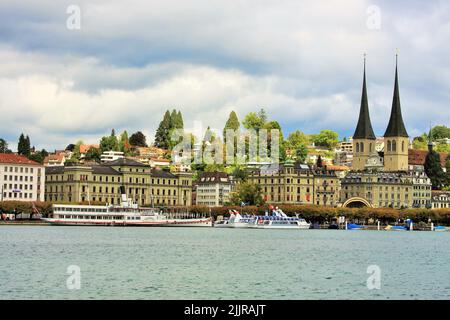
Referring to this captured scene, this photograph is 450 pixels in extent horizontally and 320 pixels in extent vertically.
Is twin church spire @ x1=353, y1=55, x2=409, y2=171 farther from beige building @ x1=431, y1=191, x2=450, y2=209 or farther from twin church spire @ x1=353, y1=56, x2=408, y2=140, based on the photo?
beige building @ x1=431, y1=191, x2=450, y2=209

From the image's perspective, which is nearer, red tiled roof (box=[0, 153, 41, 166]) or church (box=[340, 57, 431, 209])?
red tiled roof (box=[0, 153, 41, 166])

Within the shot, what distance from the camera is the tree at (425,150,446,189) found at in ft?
625

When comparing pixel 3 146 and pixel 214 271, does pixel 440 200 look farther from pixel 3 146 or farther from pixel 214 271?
pixel 214 271

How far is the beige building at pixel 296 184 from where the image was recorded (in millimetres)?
165025

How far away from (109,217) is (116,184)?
29.9m

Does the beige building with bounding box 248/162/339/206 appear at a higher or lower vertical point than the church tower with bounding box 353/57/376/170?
lower

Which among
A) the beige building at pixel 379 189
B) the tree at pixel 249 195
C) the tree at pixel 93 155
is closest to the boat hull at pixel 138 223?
the tree at pixel 249 195

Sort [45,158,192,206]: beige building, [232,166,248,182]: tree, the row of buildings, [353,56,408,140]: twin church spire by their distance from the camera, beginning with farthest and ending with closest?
[353,56,408,140]: twin church spire
[232,166,248,182]: tree
[45,158,192,206]: beige building
the row of buildings

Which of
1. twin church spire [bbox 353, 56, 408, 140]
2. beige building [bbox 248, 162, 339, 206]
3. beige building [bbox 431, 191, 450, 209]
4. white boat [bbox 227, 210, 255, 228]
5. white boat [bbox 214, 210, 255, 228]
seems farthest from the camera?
twin church spire [bbox 353, 56, 408, 140]

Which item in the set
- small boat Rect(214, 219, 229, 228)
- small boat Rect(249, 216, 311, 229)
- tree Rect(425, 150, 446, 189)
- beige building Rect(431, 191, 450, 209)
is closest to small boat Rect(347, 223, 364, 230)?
small boat Rect(249, 216, 311, 229)

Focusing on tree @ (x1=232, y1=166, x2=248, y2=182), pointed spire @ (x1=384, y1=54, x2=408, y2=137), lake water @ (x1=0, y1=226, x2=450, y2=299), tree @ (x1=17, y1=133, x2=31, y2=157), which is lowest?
lake water @ (x1=0, y1=226, x2=450, y2=299)

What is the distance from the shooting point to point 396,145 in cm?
18850

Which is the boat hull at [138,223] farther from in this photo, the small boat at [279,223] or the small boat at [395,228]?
the small boat at [395,228]

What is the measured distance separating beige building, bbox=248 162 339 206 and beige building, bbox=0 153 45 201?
34751 mm
